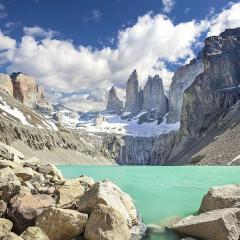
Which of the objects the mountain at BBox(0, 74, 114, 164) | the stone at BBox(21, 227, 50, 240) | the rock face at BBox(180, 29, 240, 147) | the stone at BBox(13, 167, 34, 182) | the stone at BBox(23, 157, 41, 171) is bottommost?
the stone at BBox(21, 227, 50, 240)

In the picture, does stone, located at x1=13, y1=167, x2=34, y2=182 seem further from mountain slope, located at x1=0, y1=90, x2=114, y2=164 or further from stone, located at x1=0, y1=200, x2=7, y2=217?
mountain slope, located at x1=0, y1=90, x2=114, y2=164

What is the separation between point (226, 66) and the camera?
183 m

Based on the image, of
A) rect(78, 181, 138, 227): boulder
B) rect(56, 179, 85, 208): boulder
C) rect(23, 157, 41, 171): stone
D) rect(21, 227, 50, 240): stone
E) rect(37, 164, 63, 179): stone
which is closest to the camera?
rect(21, 227, 50, 240): stone

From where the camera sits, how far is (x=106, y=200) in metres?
16.1

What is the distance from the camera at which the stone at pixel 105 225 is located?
1441 centimetres

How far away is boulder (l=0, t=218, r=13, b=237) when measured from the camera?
15.2 metres

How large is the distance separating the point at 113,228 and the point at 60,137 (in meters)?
179

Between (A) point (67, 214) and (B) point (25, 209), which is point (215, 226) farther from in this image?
(B) point (25, 209)

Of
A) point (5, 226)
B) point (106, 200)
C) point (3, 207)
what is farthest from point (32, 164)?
point (106, 200)

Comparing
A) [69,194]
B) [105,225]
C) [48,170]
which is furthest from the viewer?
[48,170]

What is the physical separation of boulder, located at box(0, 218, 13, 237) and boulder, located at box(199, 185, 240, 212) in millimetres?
9095

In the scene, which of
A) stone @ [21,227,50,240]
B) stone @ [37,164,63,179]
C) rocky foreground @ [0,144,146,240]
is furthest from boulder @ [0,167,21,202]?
stone @ [37,164,63,179]

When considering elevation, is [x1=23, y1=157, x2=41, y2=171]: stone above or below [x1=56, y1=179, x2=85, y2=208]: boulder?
above

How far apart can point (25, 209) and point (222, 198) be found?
8.79 metres
